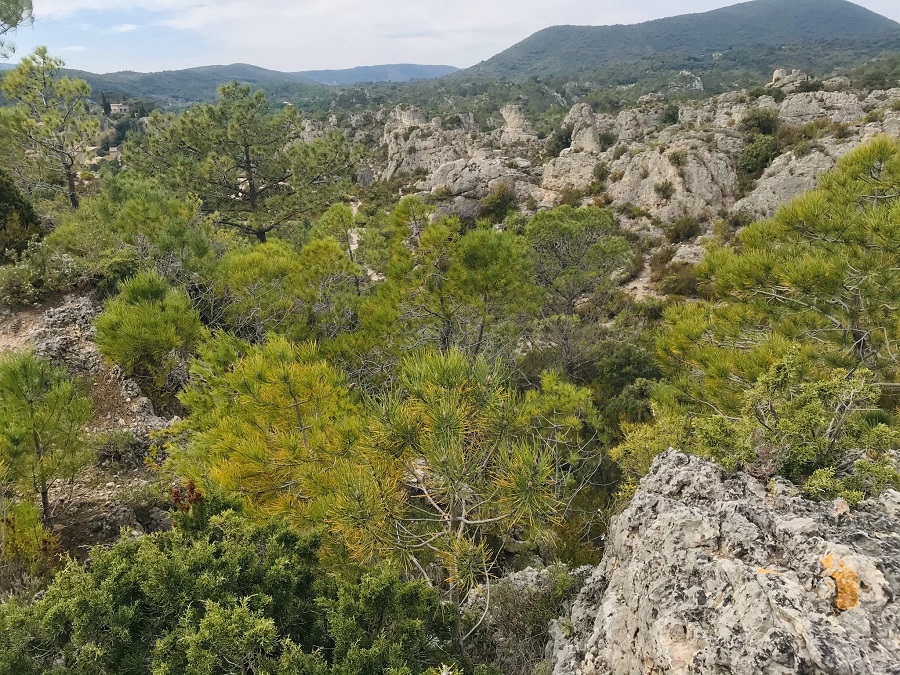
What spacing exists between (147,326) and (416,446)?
4039 millimetres

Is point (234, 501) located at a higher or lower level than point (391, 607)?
higher

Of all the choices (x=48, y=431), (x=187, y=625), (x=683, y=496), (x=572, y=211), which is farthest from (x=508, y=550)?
(x=572, y=211)

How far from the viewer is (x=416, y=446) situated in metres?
3.46

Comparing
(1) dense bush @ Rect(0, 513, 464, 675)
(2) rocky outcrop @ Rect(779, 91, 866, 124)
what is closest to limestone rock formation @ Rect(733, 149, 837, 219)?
(2) rocky outcrop @ Rect(779, 91, 866, 124)

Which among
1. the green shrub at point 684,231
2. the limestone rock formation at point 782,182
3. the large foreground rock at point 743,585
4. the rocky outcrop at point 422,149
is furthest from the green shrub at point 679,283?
the rocky outcrop at point 422,149

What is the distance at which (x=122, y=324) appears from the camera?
213 inches

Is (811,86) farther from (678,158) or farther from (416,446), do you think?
(416,446)

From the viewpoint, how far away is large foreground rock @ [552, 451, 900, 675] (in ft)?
5.47

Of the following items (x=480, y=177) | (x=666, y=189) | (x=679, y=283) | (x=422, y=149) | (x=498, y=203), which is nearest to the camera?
(x=679, y=283)

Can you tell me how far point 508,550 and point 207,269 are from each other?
6.80m

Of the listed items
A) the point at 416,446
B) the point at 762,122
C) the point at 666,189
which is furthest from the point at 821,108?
the point at 416,446

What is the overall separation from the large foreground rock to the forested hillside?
0.01 metres

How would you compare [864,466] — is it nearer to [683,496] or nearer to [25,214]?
[683,496]

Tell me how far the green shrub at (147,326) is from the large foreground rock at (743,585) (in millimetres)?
5441
